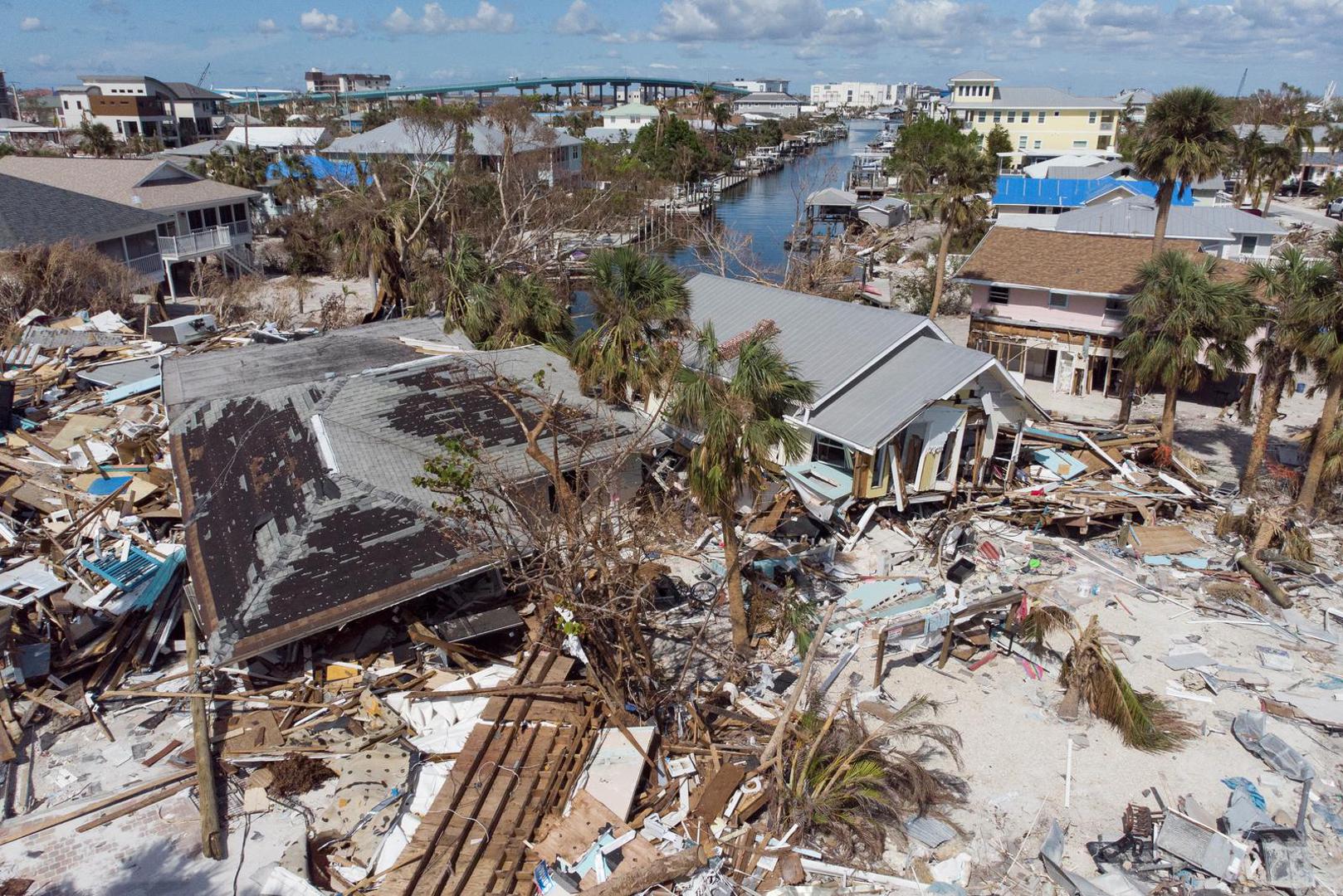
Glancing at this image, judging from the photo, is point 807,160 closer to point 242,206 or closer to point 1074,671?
point 242,206

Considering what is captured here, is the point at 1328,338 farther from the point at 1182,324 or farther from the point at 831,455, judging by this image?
the point at 831,455

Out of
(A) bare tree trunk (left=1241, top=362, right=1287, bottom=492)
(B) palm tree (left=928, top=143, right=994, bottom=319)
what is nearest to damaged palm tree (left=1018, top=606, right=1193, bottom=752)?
(A) bare tree trunk (left=1241, top=362, right=1287, bottom=492)

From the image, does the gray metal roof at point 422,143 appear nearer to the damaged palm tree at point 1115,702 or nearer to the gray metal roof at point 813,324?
the gray metal roof at point 813,324

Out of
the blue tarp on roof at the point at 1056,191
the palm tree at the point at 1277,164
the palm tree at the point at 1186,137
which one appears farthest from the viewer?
the palm tree at the point at 1277,164

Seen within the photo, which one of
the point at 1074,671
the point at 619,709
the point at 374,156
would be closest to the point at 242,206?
the point at 374,156

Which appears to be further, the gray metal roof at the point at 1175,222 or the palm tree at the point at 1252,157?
the palm tree at the point at 1252,157

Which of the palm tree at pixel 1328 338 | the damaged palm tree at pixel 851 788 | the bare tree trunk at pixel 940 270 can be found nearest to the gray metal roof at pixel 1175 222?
the bare tree trunk at pixel 940 270
